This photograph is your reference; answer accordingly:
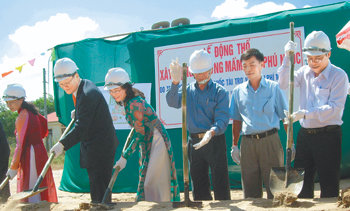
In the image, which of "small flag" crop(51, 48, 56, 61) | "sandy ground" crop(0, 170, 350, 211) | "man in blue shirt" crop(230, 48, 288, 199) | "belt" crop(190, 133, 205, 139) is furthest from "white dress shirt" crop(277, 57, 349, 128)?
"small flag" crop(51, 48, 56, 61)

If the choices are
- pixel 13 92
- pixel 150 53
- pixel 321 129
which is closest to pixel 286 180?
pixel 321 129

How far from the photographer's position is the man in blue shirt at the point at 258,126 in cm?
341

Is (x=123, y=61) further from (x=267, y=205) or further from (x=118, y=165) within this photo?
(x=267, y=205)

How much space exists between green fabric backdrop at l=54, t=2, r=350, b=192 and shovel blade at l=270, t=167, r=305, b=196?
2478 mm

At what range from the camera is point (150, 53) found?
6.09 m

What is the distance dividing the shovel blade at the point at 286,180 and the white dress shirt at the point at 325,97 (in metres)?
0.45

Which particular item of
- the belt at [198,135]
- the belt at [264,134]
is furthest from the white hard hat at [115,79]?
the belt at [264,134]

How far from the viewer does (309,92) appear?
322 centimetres

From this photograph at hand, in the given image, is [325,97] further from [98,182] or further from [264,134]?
[98,182]

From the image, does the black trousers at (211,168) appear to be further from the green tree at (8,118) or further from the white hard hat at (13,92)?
the green tree at (8,118)

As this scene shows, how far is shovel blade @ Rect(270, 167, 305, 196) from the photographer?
2.89 m

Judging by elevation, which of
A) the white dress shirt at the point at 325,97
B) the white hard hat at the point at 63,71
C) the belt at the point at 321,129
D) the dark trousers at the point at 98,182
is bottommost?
the dark trousers at the point at 98,182

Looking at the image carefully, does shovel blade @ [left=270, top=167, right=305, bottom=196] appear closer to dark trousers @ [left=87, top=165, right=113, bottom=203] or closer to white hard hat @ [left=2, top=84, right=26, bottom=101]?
dark trousers @ [left=87, top=165, right=113, bottom=203]

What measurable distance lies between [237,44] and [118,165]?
3.10m
